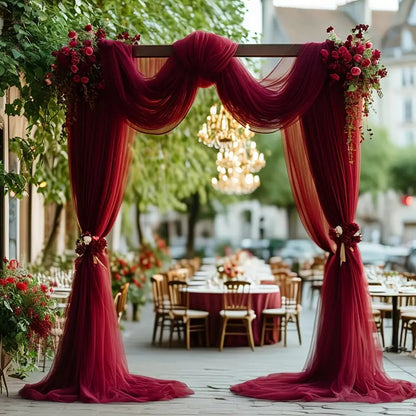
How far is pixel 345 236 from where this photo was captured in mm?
8289

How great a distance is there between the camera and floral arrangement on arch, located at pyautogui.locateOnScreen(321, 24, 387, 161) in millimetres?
8008

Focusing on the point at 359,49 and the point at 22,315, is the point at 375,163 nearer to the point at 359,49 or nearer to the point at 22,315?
the point at 359,49

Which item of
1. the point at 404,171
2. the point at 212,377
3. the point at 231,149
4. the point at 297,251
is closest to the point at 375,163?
the point at 297,251

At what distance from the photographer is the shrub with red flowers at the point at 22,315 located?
8.10 meters

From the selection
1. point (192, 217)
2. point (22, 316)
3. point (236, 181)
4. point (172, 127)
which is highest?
point (172, 127)

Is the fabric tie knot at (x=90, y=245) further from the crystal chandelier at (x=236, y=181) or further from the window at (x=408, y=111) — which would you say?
the window at (x=408, y=111)

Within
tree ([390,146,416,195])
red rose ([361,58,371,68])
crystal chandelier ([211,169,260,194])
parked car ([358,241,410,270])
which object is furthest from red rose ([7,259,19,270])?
tree ([390,146,416,195])

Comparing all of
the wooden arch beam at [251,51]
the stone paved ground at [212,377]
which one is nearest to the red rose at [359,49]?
the wooden arch beam at [251,51]

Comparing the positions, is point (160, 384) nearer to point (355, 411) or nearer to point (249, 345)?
point (355, 411)

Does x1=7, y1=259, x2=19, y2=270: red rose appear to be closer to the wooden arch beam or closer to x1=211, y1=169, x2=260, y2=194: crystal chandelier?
the wooden arch beam

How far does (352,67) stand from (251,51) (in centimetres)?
100

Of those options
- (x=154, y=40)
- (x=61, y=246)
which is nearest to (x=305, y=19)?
(x=61, y=246)

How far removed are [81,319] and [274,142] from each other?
2377 cm

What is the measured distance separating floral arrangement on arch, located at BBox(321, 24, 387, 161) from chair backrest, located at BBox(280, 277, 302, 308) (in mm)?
4506
